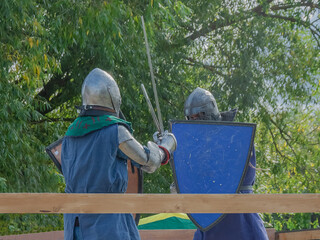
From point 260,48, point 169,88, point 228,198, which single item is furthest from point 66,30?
point 228,198

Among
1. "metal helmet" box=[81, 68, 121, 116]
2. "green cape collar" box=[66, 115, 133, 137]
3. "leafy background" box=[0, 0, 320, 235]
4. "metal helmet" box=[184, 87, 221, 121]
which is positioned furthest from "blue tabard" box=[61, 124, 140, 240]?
"leafy background" box=[0, 0, 320, 235]

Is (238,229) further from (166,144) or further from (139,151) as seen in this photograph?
(139,151)

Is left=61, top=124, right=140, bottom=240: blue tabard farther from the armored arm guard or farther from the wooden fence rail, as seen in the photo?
the wooden fence rail

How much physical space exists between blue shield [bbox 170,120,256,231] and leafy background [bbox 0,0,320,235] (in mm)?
3084

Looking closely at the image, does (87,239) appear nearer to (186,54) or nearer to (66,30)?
(66,30)

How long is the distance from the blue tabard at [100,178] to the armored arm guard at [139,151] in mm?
31

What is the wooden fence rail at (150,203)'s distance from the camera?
8.76 ft

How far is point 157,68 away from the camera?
9859 millimetres

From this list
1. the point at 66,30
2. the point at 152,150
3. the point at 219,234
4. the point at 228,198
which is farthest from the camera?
the point at 66,30

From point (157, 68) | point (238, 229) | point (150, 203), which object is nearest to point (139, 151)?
point (150, 203)

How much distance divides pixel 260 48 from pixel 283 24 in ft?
3.10

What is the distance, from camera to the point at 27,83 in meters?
7.22

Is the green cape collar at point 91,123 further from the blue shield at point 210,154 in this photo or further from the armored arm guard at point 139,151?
the blue shield at point 210,154

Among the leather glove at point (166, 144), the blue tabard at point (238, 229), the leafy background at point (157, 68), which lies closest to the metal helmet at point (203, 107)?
the blue tabard at point (238, 229)
